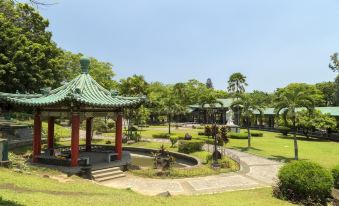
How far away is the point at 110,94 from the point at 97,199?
1371 centimetres

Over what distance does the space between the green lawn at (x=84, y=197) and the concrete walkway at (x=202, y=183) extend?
5.51ft

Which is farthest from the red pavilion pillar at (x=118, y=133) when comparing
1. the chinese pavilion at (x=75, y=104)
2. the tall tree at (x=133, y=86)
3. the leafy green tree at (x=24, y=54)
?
the tall tree at (x=133, y=86)

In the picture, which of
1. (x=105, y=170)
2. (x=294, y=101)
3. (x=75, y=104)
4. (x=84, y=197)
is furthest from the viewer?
(x=294, y=101)

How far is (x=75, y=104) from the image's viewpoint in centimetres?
2058

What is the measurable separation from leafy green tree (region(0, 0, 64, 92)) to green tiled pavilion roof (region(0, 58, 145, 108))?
13.1 metres

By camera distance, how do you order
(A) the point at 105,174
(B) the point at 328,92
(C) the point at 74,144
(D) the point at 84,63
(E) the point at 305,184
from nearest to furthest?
1. (E) the point at 305,184
2. (C) the point at 74,144
3. (A) the point at 105,174
4. (D) the point at 84,63
5. (B) the point at 328,92

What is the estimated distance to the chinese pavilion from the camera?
68.2 feet

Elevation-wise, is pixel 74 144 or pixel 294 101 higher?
pixel 294 101

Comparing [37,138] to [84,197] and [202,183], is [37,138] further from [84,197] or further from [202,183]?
[202,183]

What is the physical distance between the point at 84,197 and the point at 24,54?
2875 centimetres

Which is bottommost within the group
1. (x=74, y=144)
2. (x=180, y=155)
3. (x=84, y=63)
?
(x=180, y=155)

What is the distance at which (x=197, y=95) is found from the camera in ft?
308

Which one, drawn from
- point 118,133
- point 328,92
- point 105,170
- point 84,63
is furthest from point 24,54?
point 328,92

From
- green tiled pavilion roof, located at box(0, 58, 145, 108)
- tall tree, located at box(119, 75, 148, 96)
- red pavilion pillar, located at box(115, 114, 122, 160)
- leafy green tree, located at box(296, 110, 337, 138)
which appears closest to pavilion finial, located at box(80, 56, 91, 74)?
green tiled pavilion roof, located at box(0, 58, 145, 108)
